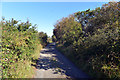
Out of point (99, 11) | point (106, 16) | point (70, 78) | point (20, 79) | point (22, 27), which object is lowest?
point (70, 78)

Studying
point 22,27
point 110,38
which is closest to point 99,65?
point 110,38

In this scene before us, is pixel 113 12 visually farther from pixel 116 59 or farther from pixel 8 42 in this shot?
pixel 8 42

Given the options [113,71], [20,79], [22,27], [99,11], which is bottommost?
[20,79]

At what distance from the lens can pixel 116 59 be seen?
13.0 ft

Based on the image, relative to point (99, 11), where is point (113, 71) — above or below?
below

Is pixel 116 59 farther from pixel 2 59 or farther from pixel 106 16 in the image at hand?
pixel 2 59

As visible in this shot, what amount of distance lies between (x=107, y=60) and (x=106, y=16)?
397 cm

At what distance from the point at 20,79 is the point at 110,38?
5020mm

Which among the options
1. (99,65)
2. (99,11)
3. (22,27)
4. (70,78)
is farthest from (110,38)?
(22,27)

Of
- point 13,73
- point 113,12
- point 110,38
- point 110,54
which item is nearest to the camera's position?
point 13,73

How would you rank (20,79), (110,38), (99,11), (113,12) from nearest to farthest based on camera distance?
(20,79), (110,38), (113,12), (99,11)

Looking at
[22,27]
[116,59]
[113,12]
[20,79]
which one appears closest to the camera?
[20,79]

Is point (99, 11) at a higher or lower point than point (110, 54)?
higher

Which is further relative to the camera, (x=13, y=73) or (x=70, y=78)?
(x=70, y=78)
